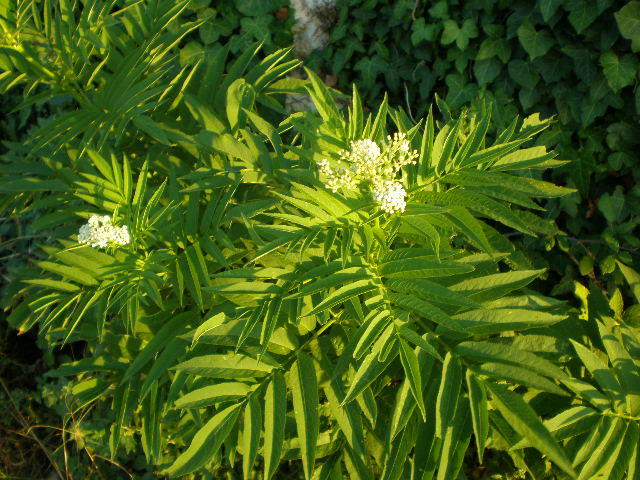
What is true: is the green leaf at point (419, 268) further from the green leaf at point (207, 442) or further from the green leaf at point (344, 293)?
the green leaf at point (207, 442)

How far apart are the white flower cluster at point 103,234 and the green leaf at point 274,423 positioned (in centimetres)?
70

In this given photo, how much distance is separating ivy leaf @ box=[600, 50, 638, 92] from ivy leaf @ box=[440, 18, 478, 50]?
71cm

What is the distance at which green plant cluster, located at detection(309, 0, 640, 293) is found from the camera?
102 inches

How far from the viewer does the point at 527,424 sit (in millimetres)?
1316

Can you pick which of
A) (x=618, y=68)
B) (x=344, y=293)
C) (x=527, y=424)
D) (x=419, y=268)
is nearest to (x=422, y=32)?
(x=618, y=68)

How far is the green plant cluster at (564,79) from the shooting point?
260 centimetres

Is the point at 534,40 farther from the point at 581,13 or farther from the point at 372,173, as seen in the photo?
the point at 372,173

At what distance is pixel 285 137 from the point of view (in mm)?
3574

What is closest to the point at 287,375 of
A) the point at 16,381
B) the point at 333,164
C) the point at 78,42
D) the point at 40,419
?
the point at 333,164

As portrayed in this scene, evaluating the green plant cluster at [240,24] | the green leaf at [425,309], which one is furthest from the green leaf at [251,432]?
the green plant cluster at [240,24]

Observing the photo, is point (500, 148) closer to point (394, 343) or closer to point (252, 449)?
point (394, 343)

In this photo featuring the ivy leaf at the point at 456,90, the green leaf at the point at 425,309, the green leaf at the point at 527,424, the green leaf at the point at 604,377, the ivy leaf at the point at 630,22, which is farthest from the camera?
the ivy leaf at the point at 456,90

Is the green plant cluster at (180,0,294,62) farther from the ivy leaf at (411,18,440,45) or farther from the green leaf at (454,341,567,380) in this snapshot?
the green leaf at (454,341,567,380)

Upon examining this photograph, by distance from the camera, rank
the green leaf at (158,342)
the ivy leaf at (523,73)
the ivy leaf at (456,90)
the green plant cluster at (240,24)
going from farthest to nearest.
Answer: the green plant cluster at (240,24) < the ivy leaf at (456,90) < the ivy leaf at (523,73) < the green leaf at (158,342)
